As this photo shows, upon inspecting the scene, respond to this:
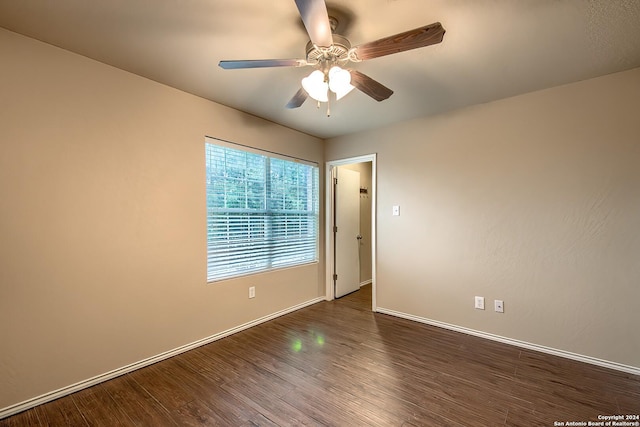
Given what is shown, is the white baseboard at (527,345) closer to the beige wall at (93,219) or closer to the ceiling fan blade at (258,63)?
the beige wall at (93,219)

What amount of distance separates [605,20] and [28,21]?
3387 millimetres

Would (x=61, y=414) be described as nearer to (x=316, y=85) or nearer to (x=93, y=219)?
(x=93, y=219)

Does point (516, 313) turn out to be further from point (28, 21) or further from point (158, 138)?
point (28, 21)

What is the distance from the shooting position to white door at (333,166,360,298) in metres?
4.15

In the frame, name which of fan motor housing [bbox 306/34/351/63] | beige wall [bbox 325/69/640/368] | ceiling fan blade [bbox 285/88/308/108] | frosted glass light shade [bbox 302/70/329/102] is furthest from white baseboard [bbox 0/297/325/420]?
fan motor housing [bbox 306/34/351/63]

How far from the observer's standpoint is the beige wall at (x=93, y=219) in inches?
69.1

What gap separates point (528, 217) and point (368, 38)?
2.16 meters

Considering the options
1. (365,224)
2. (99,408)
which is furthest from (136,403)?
(365,224)

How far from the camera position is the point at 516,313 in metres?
2.64

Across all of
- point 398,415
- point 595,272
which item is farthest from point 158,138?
point 595,272

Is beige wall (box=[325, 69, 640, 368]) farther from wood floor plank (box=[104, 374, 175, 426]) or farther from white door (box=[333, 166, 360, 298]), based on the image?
wood floor plank (box=[104, 374, 175, 426])

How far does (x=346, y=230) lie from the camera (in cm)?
432

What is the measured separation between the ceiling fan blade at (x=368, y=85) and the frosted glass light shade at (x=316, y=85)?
191mm

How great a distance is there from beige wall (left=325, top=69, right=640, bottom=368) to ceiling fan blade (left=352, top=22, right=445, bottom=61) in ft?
6.06
